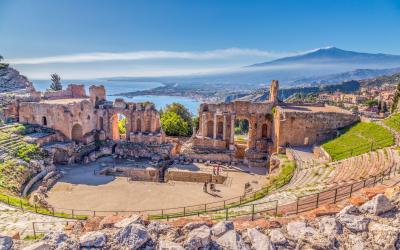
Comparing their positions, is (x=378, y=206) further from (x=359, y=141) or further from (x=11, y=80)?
(x=11, y=80)

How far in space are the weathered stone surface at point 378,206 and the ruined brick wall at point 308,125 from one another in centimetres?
2346

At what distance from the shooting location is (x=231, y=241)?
800 centimetres

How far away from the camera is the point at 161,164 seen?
33.6 meters

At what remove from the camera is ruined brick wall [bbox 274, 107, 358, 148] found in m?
32.0

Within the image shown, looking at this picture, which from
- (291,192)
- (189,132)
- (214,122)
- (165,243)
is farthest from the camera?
(189,132)

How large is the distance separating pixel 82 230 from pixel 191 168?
79.7 ft

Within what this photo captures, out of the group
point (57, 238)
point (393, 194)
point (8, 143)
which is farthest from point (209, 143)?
point (57, 238)

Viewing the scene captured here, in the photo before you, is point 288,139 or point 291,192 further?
point 288,139

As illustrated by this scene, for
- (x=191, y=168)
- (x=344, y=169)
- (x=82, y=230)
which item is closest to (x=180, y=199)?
(x=191, y=168)

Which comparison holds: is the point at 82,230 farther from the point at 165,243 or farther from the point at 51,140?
the point at 51,140

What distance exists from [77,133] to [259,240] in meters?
34.0

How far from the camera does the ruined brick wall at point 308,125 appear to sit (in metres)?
32.0

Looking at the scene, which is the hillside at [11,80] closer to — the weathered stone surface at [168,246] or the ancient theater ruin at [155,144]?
the ancient theater ruin at [155,144]

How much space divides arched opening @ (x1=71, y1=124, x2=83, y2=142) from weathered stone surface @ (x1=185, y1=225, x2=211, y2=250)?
1286 inches
